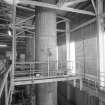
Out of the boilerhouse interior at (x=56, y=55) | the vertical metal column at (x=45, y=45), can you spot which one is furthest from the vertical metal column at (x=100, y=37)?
the vertical metal column at (x=45, y=45)

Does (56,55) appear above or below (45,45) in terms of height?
below

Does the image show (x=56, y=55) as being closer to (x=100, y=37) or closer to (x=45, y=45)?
(x=45, y=45)

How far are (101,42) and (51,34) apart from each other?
2056 millimetres

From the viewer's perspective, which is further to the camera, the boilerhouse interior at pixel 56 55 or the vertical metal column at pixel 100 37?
the vertical metal column at pixel 100 37

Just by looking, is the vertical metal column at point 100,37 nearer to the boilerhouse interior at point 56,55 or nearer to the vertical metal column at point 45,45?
the boilerhouse interior at point 56,55

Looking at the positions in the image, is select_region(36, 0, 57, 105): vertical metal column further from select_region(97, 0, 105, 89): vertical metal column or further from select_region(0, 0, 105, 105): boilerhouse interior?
select_region(97, 0, 105, 89): vertical metal column

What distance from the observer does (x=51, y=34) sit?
4.58m

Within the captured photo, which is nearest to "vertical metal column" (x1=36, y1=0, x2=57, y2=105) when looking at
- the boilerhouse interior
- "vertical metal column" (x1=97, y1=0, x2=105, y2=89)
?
the boilerhouse interior

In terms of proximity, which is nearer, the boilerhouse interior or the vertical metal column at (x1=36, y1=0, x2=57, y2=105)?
the boilerhouse interior

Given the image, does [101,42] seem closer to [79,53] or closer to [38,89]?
[79,53]

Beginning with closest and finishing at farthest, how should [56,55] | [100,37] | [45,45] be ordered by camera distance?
[100,37] < [45,45] < [56,55]

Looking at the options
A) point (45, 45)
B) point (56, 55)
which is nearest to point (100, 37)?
point (56, 55)

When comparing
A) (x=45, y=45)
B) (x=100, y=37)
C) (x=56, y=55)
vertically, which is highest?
(x=100, y=37)

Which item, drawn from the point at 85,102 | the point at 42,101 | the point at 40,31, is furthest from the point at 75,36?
the point at 42,101
